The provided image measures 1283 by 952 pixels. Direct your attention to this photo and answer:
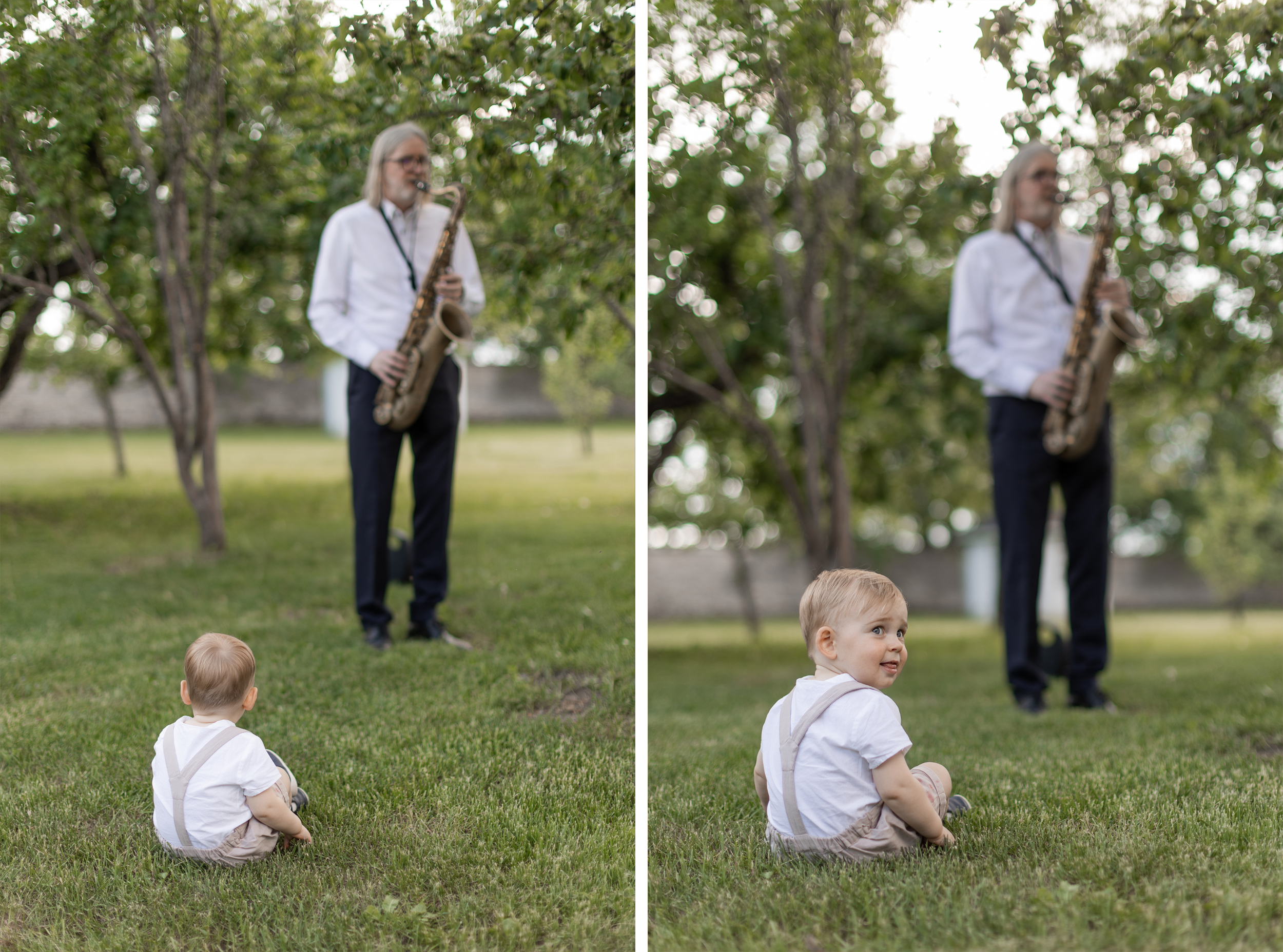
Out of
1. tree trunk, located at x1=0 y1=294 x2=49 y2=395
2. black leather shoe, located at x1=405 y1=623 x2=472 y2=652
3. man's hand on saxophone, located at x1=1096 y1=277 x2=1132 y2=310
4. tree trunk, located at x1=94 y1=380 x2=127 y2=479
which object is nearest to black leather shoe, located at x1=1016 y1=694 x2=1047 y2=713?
man's hand on saxophone, located at x1=1096 y1=277 x2=1132 y2=310

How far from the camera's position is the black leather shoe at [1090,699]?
4.79 m

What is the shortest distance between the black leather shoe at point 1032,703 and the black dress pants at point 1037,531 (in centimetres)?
2

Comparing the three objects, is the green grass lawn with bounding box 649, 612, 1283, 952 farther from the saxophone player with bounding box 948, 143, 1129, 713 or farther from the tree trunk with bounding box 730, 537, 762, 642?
the tree trunk with bounding box 730, 537, 762, 642

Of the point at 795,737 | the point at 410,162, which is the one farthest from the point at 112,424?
the point at 795,737

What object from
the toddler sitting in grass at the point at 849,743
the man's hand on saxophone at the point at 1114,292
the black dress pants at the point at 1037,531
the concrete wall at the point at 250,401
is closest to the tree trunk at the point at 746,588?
the concrete wall at the point at 250,401

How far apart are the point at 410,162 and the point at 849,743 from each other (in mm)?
3194

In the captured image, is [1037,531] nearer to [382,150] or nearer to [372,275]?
[372,275]

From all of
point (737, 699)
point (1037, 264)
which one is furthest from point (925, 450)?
point (1037, 264)

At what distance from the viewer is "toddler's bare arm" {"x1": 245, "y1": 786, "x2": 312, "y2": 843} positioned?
266 cm

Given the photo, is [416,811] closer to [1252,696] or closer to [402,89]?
[402,89]

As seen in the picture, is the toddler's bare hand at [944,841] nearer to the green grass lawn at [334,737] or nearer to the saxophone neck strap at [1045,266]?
the green grass lawn at [334,737]

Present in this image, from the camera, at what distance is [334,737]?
3.51 meters

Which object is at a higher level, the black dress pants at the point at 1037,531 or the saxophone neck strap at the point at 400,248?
the saxophone neck strap at the point at 400,248

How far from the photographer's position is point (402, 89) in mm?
4598
